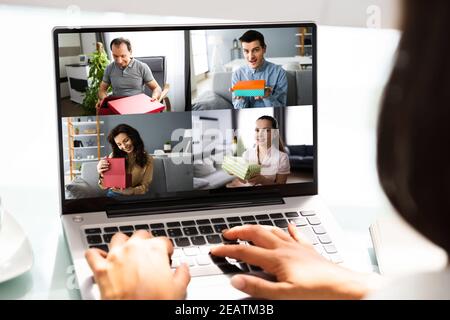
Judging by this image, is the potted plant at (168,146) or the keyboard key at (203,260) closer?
the keyboard key at (203,260)

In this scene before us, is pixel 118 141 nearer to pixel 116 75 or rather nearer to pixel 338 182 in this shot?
pixel 116 75

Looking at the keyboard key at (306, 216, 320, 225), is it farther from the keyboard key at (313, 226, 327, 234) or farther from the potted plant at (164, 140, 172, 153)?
the potted plant at (164, 140, 172, 153)

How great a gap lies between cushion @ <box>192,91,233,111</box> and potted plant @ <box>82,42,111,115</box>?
12cm

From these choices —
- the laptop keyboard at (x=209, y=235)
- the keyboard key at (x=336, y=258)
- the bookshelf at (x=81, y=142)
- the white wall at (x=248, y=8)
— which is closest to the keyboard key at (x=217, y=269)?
the laptop keyboard at (x=209, y=235)

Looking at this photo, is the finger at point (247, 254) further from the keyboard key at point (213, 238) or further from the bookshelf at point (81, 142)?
the bookshelf at point (81, 142)

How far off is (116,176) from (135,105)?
0.29 feet

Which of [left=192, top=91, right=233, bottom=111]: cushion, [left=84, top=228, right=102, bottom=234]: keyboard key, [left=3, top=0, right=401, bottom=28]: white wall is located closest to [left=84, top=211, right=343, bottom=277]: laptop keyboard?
[left=84, top=228, right=102, bottom=234]: keyboard key

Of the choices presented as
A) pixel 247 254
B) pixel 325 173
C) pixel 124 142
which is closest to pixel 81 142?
pixel 124 142

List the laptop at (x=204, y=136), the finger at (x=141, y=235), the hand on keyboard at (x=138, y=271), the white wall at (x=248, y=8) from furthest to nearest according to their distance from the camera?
the white wall at (x=248, y=8)
the laptop at (x=204, y=136)
the finger at (x=141, y=235)
the hand on keyboard at (x=138, y=271)

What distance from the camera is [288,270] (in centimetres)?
73

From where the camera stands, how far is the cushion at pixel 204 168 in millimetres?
936

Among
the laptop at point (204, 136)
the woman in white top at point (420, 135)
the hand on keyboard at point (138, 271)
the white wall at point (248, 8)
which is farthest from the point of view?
the white wall at point (248, 8)

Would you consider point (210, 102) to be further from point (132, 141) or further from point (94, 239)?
point (94, 239)

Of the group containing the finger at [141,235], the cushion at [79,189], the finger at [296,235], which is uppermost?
the cushion at [79,189]
